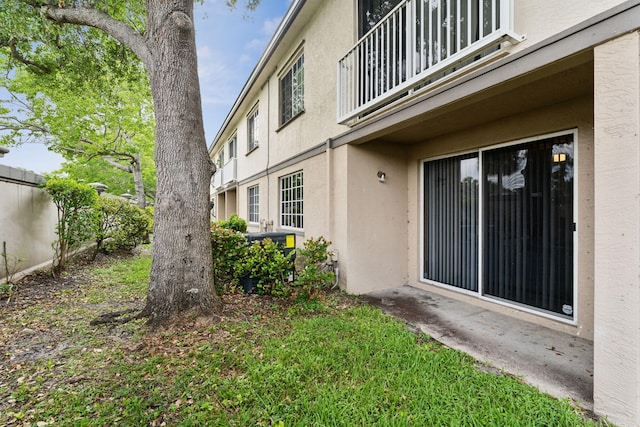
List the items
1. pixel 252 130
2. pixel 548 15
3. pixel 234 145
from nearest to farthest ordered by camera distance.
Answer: pixel 548 15, pixel 252 130, pixel 234 145

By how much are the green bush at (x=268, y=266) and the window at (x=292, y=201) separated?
269 cm

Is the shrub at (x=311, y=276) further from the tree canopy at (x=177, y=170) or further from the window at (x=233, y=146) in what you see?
the window at (x=233, y=146)

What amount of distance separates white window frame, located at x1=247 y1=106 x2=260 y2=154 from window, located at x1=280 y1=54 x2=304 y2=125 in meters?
2.42

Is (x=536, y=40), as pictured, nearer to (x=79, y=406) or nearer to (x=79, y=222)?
(x=79, y=406)

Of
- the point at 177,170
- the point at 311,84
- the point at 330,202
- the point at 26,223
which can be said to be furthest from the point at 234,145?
the point at 177,170

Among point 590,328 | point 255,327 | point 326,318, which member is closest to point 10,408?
point 255,327

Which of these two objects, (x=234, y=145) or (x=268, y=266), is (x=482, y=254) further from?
(x=234, y=145)

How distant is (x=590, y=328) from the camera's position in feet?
11.3

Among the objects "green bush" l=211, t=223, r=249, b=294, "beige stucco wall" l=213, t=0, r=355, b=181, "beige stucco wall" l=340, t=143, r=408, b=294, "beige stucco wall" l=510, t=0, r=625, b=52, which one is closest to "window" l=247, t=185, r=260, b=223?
"beige stucco wall" l=213, t=0, r=355, b=181

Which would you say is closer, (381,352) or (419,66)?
(381,352)

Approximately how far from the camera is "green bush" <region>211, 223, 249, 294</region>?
467 cm

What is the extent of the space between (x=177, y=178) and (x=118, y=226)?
22.4ft

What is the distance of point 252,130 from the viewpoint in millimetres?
11773

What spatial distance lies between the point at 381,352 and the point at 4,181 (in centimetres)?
703
